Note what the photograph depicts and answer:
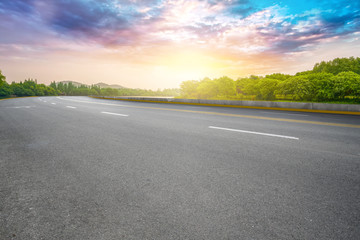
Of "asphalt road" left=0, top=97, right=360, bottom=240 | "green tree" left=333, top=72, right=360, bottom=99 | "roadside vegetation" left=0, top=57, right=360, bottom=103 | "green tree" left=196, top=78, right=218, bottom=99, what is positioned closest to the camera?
"asphalt road" left=0, top=97, right=360, bottom=240

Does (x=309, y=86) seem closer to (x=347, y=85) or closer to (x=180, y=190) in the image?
(x=347, y=85)

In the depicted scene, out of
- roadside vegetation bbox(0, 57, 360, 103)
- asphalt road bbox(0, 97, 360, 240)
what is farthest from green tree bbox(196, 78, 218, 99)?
asphalt road bbox(0, 97, 360, 240)

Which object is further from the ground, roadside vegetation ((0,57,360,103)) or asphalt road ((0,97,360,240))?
roadside vegetation ((0,57,360,103))

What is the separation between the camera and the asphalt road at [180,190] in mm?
1843

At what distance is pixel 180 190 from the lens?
2506 mm

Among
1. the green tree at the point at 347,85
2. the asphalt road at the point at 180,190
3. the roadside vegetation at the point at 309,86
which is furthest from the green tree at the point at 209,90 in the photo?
the asphalt road at the point at 180,190

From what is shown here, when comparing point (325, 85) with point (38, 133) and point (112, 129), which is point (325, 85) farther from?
point (38, 133)

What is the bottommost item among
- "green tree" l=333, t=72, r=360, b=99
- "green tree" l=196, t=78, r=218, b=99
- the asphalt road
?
the asphalt road

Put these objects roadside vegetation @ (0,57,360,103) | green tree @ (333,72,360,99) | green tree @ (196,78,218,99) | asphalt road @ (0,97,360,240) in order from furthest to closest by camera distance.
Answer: green tree @ (196,78,218,99) → roadside vegetation @ (0,57,360,103) → green tree @ (333,72,360,99) → asphalt road @ (0,97,360,240)

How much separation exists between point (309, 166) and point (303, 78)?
3753 centimetres

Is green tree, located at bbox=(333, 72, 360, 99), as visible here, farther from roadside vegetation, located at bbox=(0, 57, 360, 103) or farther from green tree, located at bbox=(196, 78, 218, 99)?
green tree, located at bbox=(196, 78, 218, 99)

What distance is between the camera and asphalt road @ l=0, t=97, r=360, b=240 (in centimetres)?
184

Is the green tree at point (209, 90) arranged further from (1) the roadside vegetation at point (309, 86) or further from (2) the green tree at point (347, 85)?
(2) the green tree at point (347, 85)

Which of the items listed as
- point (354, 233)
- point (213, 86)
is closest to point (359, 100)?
point (354, 233)
